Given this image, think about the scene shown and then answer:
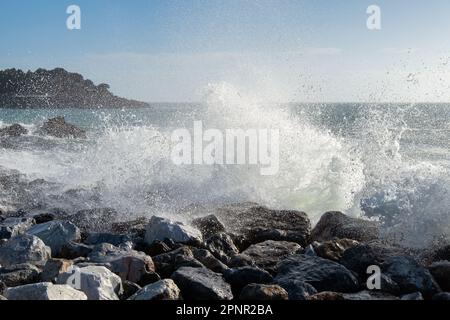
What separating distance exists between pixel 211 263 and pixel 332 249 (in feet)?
4.14

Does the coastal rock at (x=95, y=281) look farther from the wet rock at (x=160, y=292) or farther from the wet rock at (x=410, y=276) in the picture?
the wet rock at (x=410, y=276)

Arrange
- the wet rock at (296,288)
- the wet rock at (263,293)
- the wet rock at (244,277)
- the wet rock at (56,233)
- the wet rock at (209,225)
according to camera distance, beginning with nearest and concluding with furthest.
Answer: the wet rock at (263,293) < the wet rock at (296,288) < the wet rock at (244,277) < the wet rock at (56,233) < the wet rock at (209,225)

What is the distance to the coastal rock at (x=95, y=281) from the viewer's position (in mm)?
4262

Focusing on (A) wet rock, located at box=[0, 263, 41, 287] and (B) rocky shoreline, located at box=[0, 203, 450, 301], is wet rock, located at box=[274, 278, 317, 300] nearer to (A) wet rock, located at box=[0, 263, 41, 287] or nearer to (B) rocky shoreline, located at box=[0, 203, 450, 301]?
(B) rocky shoreline, located at box=[0, 203, 450, 301]

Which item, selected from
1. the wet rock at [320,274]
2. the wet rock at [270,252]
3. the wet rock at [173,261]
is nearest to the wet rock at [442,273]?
the wet rock at [320,274]

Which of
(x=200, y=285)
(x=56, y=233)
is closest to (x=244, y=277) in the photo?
(x=200, y=285)

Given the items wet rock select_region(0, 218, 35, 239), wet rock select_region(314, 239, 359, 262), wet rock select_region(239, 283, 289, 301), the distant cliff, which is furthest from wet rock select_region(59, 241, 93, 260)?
the distant cliff

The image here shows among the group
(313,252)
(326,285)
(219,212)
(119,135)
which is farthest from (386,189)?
(119,135)

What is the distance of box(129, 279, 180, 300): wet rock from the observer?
4.27m

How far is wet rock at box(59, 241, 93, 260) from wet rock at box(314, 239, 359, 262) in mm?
2303

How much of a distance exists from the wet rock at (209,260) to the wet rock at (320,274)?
0.58 m

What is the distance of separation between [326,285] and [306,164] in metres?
6.45
